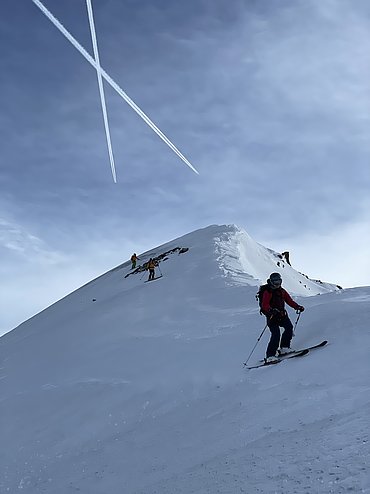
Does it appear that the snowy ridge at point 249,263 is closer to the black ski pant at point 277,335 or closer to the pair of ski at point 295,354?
the black ski pant at point 277,335

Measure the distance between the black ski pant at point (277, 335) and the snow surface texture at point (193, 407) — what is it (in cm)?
45

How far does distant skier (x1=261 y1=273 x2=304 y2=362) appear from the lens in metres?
9.35

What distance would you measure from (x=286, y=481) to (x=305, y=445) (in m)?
0.69

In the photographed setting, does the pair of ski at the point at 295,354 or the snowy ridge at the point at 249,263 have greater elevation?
the snowy ridge at the point at 249,263

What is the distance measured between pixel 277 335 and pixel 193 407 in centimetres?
230

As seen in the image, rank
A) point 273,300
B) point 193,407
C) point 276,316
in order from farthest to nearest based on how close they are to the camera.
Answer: point 273,300
point 276,316
point 193,407

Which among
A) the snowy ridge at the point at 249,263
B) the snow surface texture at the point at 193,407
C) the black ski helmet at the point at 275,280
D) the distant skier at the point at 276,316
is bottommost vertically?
the snow surface texture at the point at 193,407

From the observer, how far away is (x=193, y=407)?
8.25 m

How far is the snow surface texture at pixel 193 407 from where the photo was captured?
4.99m

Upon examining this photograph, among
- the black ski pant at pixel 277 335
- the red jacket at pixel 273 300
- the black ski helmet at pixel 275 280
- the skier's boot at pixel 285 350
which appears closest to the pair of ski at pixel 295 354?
the skier's boot at pixel 285 350

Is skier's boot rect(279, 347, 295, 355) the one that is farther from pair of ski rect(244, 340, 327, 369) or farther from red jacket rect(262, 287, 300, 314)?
red jacket rect(262, 287, 300, 314)

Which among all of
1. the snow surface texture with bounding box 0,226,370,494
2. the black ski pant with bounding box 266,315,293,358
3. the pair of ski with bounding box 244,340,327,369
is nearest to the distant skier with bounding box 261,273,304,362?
the black ski pant with bounding box 266,315,293,358

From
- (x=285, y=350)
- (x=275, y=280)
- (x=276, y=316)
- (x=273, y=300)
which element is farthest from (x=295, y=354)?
(x=275, y=280)

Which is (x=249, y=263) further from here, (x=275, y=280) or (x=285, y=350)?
(x=285, y=350)
